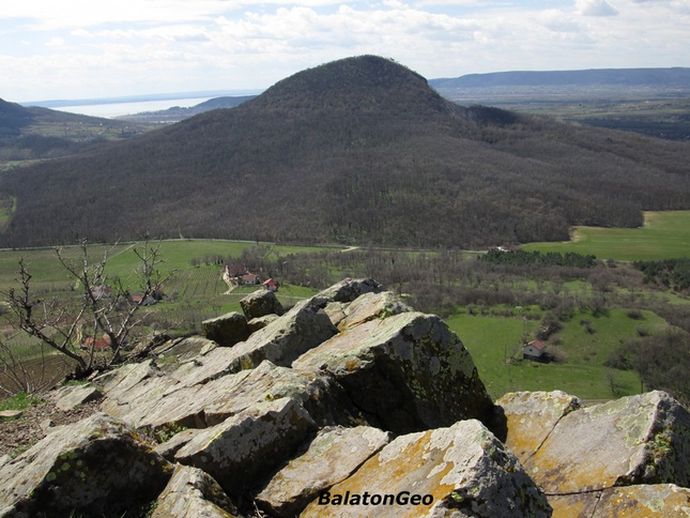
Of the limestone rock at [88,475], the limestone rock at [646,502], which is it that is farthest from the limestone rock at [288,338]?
the limestone rock at [646,502]

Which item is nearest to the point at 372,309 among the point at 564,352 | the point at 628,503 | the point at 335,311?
the point at 335,311

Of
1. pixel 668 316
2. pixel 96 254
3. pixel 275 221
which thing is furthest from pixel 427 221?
pixel 96 254

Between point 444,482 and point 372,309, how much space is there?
8626 millimetres

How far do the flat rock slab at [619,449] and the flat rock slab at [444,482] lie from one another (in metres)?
2.01

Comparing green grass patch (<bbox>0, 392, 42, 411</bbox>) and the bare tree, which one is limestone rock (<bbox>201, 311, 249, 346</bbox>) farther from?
green grass patch (<bbox>0, 392, 42, 411</bbox>)

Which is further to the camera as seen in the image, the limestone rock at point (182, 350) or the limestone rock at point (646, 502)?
the limestone rock at point (182, 350)

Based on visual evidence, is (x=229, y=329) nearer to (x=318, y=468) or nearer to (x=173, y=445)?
(x=173, y=445)

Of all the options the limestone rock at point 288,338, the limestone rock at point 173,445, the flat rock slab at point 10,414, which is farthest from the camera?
the flat rock slab at point 10,414

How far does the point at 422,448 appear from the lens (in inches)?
316

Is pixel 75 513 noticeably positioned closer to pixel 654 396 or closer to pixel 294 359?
pixel 294 359

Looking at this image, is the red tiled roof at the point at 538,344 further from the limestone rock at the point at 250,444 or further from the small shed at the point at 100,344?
the limestone rock at the point at 250,444

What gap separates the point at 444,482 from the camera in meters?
7.16

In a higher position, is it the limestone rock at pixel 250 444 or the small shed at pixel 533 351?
the limestone rock at pixel 250 444

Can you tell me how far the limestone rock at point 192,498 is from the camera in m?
7.44
